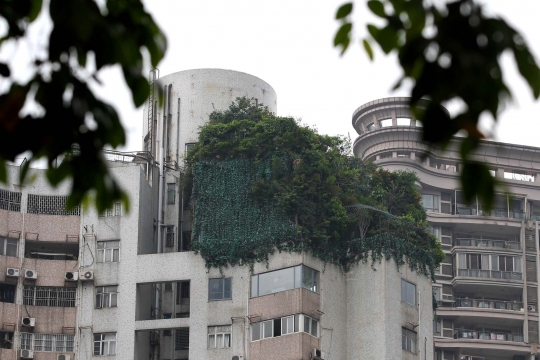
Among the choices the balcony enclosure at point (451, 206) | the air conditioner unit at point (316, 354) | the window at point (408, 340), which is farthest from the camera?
the balcony enclosure at point (451, 206)

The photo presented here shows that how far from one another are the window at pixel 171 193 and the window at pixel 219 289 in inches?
248

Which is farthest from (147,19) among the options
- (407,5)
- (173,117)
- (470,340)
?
(470,340)

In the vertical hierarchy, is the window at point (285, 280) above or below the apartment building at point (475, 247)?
below

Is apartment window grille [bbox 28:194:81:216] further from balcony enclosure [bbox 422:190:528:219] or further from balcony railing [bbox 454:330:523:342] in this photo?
balcony enclosure [bbox 422:190:528:219]

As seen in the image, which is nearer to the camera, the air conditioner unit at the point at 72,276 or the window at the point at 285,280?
the window at the point at 285,280

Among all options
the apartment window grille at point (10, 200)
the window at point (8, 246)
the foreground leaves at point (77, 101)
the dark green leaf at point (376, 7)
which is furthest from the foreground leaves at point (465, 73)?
the apartment window grille at point (10, 200)

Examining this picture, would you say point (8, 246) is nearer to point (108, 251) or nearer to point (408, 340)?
point (108, 251)

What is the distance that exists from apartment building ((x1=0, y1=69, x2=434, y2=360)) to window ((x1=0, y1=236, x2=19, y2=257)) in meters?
0.05

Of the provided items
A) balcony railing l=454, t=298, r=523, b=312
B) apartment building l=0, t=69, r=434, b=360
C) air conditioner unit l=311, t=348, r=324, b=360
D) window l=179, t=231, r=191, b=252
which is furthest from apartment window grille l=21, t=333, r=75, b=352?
balcony railing l=454, t=298, r=523, b=312

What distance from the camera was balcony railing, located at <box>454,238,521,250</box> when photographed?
70000 mm

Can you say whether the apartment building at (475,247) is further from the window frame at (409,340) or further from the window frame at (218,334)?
the window frame at (218,334)

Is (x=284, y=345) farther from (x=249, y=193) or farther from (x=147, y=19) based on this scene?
(x=147, y=19)

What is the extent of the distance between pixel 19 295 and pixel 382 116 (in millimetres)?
32948

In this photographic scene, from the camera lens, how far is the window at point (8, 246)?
145ft
